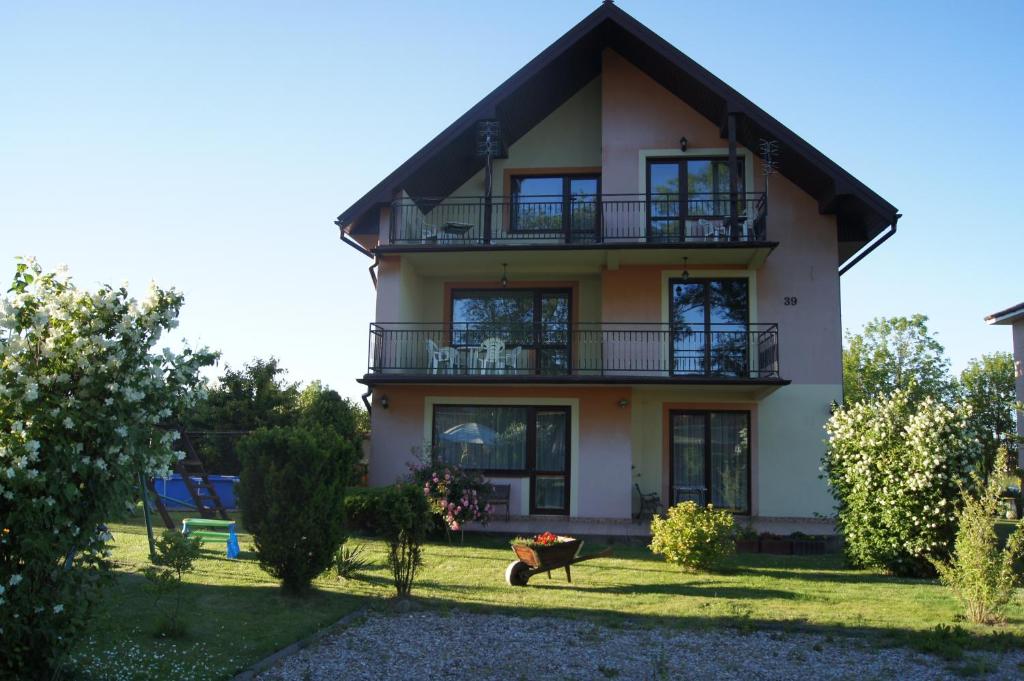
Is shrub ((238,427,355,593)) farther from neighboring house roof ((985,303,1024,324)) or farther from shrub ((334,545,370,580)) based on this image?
neighboring house roof ((985,303,1024,324))

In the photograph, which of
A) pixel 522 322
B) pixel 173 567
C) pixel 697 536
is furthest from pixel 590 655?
pixel 522 322

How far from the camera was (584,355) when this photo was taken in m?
17.8

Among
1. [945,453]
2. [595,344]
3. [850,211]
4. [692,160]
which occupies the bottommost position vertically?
[945,453]

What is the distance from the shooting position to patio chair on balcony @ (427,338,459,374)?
1728 cm

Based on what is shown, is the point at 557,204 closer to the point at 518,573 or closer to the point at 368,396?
the point at 368,396

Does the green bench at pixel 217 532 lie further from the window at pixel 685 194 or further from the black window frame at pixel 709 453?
the window at pixel 685 194

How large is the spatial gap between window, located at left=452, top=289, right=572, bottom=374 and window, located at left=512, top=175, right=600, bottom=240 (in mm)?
1441

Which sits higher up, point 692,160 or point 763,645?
point 692,160

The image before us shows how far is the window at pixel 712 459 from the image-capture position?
56.1ft

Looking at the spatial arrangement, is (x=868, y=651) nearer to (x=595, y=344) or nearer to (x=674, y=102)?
(x=595, y=344)

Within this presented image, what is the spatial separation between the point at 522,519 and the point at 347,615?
848 cm

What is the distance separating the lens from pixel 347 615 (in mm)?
8570

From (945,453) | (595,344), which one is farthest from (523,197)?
(945,453)

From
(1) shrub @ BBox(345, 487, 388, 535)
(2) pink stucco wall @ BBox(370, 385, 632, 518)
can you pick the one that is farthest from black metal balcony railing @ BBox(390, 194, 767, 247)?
(1) shrub @ BBox(345, 487, 388, 535)
